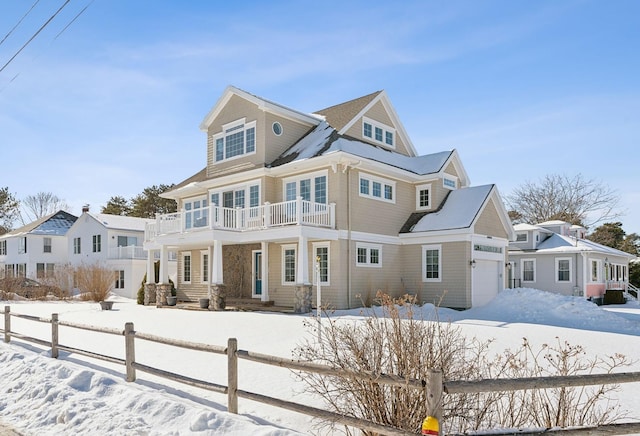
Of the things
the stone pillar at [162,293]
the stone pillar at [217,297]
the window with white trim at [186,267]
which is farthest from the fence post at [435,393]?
the window with white trim at [186,267]

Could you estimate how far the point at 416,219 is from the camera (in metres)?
23.6

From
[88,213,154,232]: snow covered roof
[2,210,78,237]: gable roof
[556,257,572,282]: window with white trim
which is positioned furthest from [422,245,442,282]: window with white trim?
[2,210,78,237]: gable roof

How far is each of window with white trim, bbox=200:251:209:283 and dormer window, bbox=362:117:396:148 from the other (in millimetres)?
9778

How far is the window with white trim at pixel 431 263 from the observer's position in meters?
21.8

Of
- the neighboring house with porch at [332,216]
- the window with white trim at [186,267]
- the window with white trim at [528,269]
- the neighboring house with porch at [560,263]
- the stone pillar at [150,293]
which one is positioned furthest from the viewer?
the window with white trim at [528,269]

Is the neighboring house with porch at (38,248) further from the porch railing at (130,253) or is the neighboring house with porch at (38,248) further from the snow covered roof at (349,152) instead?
the snow covered roof at (349,152)

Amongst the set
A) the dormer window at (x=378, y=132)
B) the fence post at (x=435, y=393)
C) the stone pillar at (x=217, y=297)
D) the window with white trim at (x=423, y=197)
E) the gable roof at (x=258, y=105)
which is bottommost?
the stone pillar at (x=217, y=297)

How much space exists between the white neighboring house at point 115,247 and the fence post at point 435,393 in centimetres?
3227

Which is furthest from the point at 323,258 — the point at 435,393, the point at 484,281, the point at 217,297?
the point at 435,393

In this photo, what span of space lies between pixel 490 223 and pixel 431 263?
3.28 m

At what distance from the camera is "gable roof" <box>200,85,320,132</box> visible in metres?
22.9

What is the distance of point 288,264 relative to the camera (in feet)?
71.8

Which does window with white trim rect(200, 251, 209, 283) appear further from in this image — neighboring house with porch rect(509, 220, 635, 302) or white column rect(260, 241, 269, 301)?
neighboring house with porch rect(509, 220, 635, 302)

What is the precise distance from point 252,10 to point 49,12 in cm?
492
